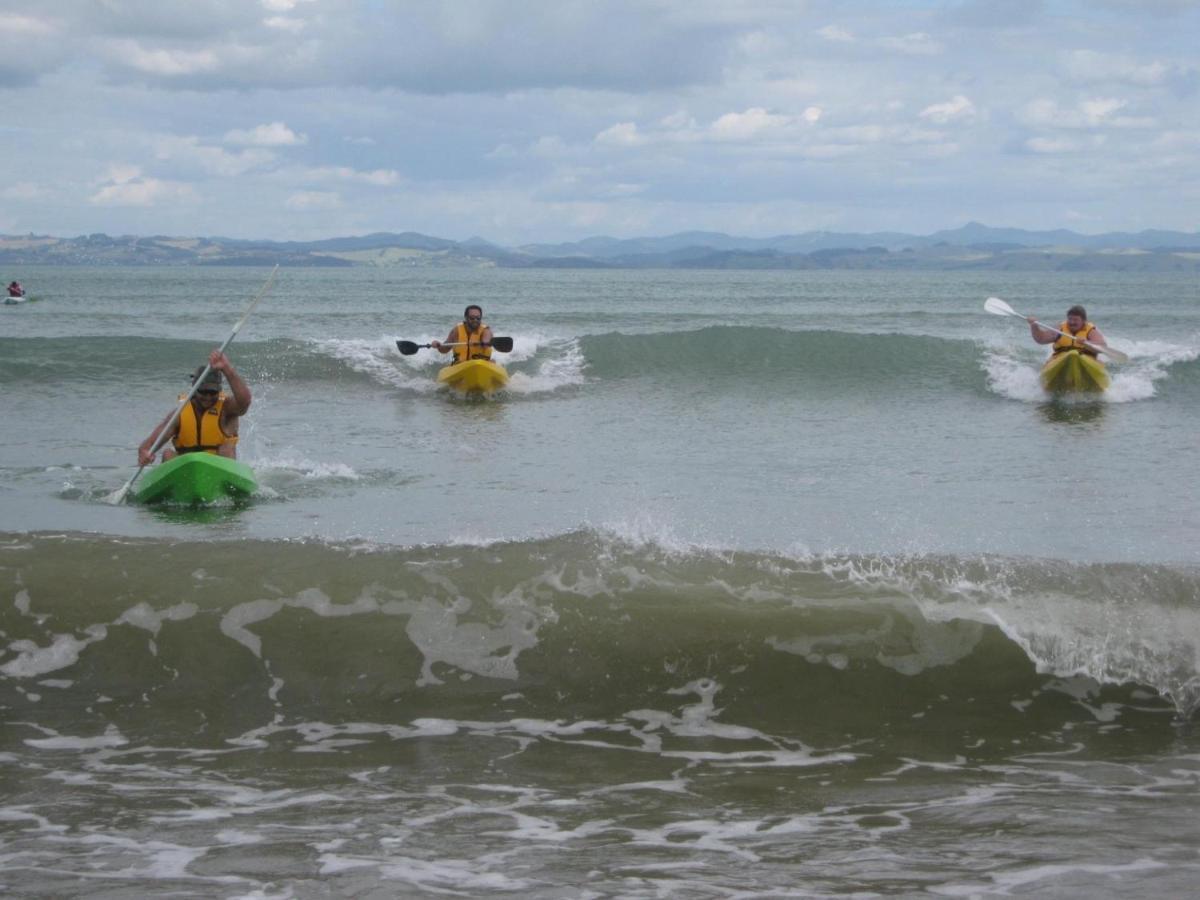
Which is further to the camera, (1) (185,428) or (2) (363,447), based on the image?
(2) (363,447)

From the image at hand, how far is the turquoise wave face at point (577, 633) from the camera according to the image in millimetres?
6508

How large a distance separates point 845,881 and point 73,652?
428 centimetres

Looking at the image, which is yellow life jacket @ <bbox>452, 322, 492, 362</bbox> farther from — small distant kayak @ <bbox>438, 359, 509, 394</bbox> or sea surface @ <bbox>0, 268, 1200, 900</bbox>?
sea surface @ <bbox>0, 268, 1200, 900</bbox>

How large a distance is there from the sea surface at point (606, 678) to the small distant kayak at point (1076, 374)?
17.4 ft

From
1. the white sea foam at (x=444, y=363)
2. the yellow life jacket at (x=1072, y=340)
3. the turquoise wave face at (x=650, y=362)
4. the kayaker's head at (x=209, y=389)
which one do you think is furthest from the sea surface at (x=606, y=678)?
the turquoise wave face at (x=650, y=362)

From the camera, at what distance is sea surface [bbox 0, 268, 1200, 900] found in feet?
15.2

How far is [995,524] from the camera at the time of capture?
10023 millimetres

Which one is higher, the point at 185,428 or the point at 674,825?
the point at 185,428

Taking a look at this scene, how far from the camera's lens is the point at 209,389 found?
11.0 m

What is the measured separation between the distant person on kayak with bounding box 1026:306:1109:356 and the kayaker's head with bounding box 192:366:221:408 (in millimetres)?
12384

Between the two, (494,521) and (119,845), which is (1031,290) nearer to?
(494,521)

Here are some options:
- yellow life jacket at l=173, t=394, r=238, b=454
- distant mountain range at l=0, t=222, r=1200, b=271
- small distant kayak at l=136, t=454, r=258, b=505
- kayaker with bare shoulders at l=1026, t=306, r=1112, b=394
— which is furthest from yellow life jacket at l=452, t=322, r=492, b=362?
distant mountain range at l=0, t=222, r=1200, b=271

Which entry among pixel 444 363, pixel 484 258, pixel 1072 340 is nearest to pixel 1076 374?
pixel 1072 340

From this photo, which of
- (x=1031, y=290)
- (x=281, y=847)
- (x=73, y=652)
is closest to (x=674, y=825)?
(x=281, y=847)
